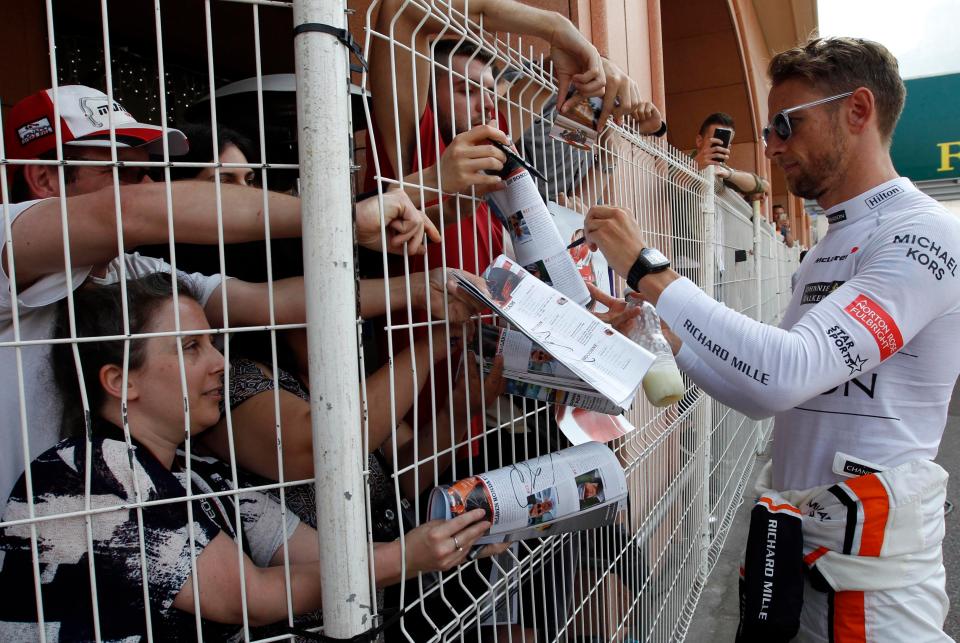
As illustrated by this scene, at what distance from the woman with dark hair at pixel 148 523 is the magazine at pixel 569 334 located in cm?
38

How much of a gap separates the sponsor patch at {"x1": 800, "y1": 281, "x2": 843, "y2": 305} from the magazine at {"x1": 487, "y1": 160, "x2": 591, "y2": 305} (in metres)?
0.76

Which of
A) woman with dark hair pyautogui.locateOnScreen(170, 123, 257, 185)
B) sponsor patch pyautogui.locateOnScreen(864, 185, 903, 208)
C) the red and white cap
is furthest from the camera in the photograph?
woman with dark hair pyautogui.locateOnScreen(170, 123, 257, 185)

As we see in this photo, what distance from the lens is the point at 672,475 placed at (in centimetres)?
307

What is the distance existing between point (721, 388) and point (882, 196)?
71cm

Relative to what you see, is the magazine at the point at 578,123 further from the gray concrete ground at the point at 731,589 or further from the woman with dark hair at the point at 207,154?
the gray concrete ground at the point at 731,589

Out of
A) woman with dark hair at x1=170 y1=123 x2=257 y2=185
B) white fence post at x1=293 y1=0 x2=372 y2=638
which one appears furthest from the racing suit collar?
woman with dark hair at x1=170 y1=123 x2=257 y2=185

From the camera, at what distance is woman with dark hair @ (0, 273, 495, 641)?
104cm

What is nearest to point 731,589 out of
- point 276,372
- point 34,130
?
point 276,372

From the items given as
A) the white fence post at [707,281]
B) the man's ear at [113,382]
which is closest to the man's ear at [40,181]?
the man's ear at [113,382]

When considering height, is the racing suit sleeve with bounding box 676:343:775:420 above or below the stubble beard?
below

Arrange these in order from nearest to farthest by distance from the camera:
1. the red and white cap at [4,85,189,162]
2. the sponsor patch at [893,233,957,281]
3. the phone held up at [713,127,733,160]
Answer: the red and white cap at [4,85,189,162] → the sponsor patch at [893,233,957,281] → the phone held up at [713,127,733,160]

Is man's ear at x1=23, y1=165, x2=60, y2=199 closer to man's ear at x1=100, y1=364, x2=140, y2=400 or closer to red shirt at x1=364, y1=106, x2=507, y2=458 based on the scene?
man's ear at x1=100, y1=364, x2=140, y2=400

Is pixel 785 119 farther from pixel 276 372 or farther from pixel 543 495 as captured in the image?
pixel 276 372

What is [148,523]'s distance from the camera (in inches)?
42.4
